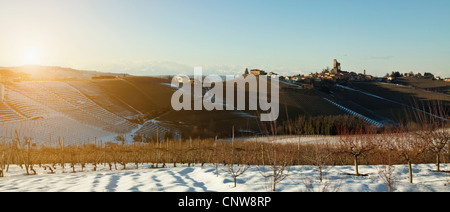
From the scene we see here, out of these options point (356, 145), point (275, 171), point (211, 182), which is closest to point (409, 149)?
point (356, 145)

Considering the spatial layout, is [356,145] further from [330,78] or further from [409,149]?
[330,78]

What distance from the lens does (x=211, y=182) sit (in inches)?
374

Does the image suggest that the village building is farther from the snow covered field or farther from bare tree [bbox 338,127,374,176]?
the snow covered field

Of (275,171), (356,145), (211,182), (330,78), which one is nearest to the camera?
(275,171)

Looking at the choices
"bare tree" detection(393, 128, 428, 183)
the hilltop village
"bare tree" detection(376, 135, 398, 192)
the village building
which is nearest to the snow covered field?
"bare tree" detection(376, 135, 398, 192)

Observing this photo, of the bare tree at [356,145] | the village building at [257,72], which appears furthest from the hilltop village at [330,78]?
the bare tree at [356,145]

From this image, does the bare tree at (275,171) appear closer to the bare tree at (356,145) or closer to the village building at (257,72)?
the bare tree at (356,145)

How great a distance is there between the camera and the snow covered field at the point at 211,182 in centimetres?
817

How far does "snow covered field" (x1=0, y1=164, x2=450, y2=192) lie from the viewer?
26.8ft

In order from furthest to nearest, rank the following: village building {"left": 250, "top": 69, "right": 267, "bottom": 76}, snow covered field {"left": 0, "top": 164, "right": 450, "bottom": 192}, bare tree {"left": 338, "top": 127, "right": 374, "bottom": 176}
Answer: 1. village building {"left": 250, "top": 69, "right": 267, "bottom": 76}
2. bare tree {"left": 338, "top": 127, "right": 374, "bottom": 176}
3. snow covered field {"left": 0, "top": 164, "right": 450, "bottom": 192}
